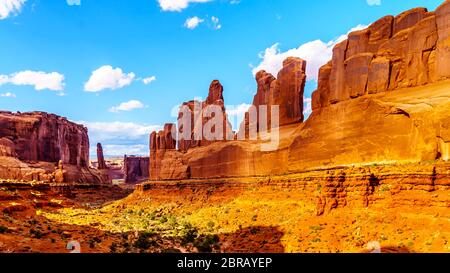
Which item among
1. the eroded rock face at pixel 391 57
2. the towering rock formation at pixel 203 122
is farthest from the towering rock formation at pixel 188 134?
the eroded rock face at pixel 391 57

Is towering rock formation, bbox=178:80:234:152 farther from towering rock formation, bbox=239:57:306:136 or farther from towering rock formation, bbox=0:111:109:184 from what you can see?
towering rock formation, bbox=0:111:109:184

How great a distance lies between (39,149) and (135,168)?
194 feet

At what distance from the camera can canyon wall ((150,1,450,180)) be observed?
2389cm

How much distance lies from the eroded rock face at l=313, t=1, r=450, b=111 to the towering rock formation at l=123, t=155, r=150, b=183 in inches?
5299

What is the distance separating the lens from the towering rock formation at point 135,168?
157750mm

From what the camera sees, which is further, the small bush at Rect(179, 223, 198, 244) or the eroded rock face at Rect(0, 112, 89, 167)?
the eroded rock face at Rect(0, 112, 89, 167)

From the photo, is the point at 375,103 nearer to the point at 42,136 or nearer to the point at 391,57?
the point at 391,57

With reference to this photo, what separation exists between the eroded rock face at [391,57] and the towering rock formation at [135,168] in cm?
13460

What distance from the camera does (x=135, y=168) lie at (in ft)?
522

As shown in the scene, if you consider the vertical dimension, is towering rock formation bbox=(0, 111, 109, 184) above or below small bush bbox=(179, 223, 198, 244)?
above

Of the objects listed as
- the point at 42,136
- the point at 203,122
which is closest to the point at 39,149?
the point at 42,136

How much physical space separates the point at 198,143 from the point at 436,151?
4116cm

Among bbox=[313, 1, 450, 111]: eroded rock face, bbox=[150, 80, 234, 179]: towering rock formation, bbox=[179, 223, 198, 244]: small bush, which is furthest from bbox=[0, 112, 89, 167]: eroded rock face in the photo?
bbox=[313, 1, 450, 111]: eroded rock face
